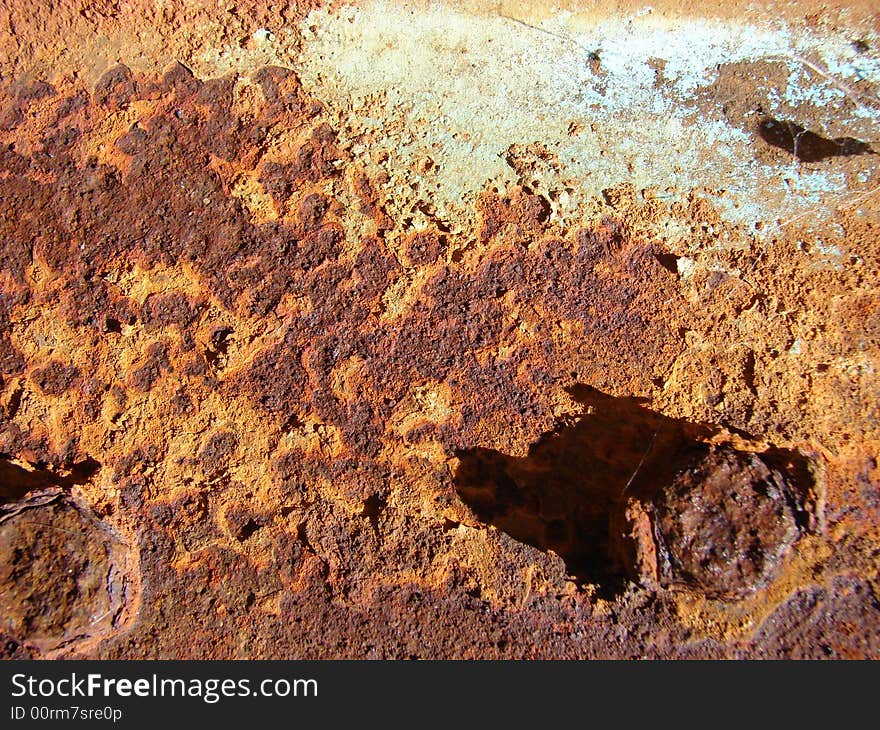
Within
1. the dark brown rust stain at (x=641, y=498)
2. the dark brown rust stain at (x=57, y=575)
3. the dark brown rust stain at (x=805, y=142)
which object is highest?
the dark brown rust stain at (x=805, y=142)

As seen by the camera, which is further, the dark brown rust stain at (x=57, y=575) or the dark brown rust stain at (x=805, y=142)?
the dark brown rust stain at (x=805, y=142)

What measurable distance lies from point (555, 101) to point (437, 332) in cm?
101

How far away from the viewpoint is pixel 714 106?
2.23 metres

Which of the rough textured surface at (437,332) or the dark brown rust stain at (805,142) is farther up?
the dark brown rust stain at (805,142)

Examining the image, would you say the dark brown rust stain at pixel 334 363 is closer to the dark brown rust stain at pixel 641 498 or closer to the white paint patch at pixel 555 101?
the dark brown rust stain at pixel 641 498

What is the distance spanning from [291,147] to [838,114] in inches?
75.1

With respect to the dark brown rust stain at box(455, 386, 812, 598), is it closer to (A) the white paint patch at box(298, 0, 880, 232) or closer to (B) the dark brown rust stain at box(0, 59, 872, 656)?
(B) the dark brown rust stain at box(0, 59, 872, 656)

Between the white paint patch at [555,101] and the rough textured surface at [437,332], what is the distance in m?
0.01

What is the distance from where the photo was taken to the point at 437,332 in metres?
1.87

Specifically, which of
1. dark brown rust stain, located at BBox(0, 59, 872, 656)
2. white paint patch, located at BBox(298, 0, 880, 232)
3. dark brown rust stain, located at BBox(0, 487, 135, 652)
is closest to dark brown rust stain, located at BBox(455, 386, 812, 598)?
dark brown rust stain, located at BBox(0, 59, 872, 656)

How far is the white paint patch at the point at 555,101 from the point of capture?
2096 mm

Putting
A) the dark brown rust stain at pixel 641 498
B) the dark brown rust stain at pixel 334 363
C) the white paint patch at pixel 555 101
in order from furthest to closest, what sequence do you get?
Answer: 1. the white paint patch at pixel 555 101
2. the dark brown rust stain at pixel 334 363
3. the dark brown rust stain at pixel 641 498

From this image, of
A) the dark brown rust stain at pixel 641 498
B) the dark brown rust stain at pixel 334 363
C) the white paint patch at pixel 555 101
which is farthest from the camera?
the white paint patch at pixel 555 101

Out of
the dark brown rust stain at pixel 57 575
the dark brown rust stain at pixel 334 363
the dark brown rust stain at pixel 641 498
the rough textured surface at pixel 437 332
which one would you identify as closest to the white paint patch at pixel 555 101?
the rough textured surface at pixel 437 332
